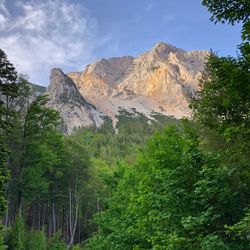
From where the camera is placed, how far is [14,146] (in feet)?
105

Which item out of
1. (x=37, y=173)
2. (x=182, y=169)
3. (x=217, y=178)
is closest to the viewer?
(x=217, y=178)

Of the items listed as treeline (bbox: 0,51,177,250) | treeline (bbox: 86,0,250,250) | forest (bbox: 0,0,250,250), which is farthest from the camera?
treeline (bbox: 0,51,177,250)

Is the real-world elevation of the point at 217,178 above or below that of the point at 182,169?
below

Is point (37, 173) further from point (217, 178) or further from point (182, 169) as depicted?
point (217, 178)

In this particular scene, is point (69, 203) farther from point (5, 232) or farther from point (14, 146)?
point (5, 232)

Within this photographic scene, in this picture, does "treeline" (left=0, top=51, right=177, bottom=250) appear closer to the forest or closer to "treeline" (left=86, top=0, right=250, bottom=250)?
the forest

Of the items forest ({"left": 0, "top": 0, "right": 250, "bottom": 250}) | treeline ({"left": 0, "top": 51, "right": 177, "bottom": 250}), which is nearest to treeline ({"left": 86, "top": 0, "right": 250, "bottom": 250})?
forest ({"left": 0, "top": 0, "right": 250, "bottom": 250})

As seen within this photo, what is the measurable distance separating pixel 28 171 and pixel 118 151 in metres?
108

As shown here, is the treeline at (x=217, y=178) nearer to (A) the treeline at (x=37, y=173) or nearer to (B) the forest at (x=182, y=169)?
(B) the forest at (x=182, y=169)

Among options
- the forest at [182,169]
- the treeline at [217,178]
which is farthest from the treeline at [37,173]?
the treeline at [217,178]

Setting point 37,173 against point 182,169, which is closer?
point 182,169

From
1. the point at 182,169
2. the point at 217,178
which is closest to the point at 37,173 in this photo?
the point at 182,169

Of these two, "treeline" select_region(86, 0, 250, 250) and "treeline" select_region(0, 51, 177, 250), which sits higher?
"treeline" select_region(0, 51, 177, 250)

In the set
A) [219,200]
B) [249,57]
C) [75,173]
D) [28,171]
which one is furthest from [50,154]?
[249,57]
